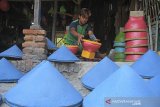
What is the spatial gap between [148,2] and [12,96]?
5.06 m

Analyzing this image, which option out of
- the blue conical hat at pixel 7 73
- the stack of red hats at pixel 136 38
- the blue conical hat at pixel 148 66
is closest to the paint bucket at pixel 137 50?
the stack of red hats at pixel 136 38

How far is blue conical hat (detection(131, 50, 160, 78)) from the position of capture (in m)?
4.82

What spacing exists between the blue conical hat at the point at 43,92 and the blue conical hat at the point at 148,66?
61.2 inches

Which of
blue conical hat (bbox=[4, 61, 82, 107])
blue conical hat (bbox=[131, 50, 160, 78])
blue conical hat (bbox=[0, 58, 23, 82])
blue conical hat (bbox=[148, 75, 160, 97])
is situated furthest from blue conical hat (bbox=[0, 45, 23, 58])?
blue conical hat (bbox=[148, 75, 160, 97])

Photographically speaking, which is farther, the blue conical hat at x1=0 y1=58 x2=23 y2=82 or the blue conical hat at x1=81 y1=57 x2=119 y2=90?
the blue conical hat at x1=0 y1=58 x2=23 y2=82

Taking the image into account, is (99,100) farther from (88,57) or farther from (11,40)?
(11,40)

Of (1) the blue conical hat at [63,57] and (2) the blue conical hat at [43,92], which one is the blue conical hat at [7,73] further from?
(2) the blue conical hat at [43,92]

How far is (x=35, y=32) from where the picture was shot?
617cm

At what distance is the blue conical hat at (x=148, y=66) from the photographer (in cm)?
482

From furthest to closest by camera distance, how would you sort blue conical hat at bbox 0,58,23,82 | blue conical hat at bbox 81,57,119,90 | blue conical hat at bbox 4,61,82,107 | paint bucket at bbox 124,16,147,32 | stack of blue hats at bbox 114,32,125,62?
1. stack of blue hats at bbox 114,32,125,62
2. paint bucket at bbox 124,16,147,32
3. blue conical hat at bbox 0,58,23,82
4. blue conical hat at bbox 81,57,119,90
5. blue conical hat at bbox 4,61,82,107

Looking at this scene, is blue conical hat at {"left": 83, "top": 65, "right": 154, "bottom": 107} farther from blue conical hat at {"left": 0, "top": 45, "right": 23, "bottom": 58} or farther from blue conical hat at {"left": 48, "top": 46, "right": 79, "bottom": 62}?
blue conical hat at {"left": 0, "top": 45, "right": 23, "bottom": 58}

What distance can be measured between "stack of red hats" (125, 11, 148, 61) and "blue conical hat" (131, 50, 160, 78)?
1554mm

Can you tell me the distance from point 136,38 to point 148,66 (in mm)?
1838

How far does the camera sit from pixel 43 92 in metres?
3.40
